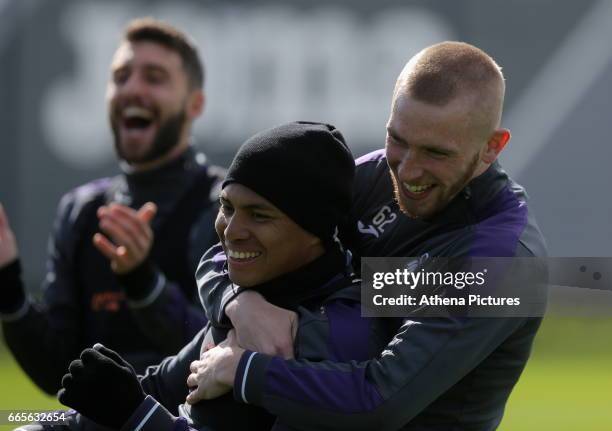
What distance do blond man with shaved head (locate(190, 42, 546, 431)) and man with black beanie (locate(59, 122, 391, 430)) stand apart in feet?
0.20

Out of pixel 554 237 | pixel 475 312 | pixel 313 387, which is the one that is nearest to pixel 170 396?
pixel 313 387

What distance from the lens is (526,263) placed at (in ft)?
10.0

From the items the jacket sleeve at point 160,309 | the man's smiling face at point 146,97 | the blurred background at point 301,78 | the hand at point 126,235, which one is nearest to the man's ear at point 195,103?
the man's smiling face at point 146,97

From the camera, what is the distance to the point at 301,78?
11961mm

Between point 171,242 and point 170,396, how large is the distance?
2189 millimetres

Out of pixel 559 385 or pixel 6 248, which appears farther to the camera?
pixel 559 385

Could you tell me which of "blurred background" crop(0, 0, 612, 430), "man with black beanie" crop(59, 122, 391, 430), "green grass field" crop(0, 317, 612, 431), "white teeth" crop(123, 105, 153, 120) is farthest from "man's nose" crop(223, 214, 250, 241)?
"blurred background" crop(0, 0, 612, 430)

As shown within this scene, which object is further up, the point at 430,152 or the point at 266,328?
the point at 430,152

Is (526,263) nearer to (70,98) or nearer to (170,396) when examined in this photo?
(170,396)

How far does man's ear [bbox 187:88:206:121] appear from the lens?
5.99 metres

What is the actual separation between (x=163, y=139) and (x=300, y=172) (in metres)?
2.83

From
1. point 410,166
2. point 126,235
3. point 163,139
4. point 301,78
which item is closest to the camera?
point 410,166

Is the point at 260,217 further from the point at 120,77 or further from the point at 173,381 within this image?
the point at 120,77

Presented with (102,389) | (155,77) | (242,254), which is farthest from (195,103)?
(102,389)
